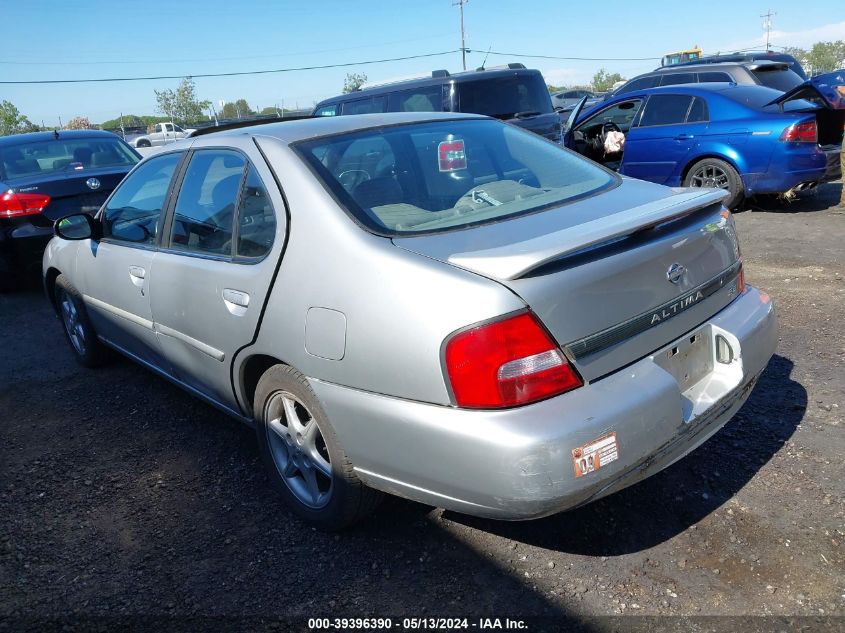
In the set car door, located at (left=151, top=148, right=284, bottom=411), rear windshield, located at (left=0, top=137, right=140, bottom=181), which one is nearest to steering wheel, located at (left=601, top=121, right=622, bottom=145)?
rear windshield, located at (left=0, top=137, right=140, bottom=181)

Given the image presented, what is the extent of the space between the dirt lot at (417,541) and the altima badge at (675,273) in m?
0.96

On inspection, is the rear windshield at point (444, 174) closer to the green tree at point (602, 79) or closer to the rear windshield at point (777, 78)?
the rear windshield at point (777, 78)

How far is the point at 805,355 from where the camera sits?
4043 millimetres

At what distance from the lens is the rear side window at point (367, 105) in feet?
31.2

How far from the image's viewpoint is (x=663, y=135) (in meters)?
8.34

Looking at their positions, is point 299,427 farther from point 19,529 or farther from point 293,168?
point 19,529

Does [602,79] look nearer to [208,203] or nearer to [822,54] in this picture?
[822,54]

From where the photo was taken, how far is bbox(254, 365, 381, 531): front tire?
2.51 m

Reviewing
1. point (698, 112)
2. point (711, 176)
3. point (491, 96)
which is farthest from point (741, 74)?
point (491, 96)

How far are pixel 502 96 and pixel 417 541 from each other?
728 cm


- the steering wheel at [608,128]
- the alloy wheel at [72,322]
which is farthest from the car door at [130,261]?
the steering wheel at [608,128]

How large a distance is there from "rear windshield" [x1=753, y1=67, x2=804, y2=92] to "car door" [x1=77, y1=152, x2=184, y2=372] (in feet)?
28.8

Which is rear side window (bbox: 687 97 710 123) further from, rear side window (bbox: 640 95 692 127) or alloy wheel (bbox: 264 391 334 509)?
alloy wheel (bbox: 264 391 334 509)

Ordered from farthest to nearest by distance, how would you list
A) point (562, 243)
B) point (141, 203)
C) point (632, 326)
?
point (141, 203)
point (632, 326)
point (562, 243)
